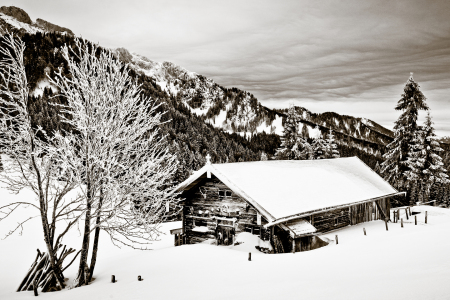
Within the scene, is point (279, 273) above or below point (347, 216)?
below

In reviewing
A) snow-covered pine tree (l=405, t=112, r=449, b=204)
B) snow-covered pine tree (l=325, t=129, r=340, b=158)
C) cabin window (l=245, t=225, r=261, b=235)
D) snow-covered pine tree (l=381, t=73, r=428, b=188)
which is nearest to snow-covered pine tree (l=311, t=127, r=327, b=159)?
snow-covered pine tree (l=325, t=129, r=340, b=158)

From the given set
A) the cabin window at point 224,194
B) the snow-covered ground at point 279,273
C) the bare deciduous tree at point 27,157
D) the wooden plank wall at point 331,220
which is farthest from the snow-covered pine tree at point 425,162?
the bare deciduous tree at point 27,157

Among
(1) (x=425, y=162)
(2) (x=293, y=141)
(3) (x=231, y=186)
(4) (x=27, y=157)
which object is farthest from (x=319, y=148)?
(4) (x=27, y=157)

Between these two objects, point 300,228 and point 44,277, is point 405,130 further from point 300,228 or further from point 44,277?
point 44,277

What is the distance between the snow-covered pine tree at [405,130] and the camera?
1273 inches

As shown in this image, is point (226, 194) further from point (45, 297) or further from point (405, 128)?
point (405, 128)

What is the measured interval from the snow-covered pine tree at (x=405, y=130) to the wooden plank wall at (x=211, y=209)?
81.2 ft

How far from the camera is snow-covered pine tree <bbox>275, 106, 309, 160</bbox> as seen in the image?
41062mm

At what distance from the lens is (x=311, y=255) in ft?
41.9

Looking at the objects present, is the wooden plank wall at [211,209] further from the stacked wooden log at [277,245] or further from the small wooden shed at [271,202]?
the stacked wooden log at [277,245]

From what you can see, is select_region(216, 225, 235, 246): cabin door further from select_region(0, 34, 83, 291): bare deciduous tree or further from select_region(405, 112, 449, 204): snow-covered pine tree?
select_region(405, 112, 449, 204): snow-covered pine tree

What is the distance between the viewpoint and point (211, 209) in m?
17.5

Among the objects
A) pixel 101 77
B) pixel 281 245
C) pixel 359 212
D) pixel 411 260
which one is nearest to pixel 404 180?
pixel 359 212

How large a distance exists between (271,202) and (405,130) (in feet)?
86.3
